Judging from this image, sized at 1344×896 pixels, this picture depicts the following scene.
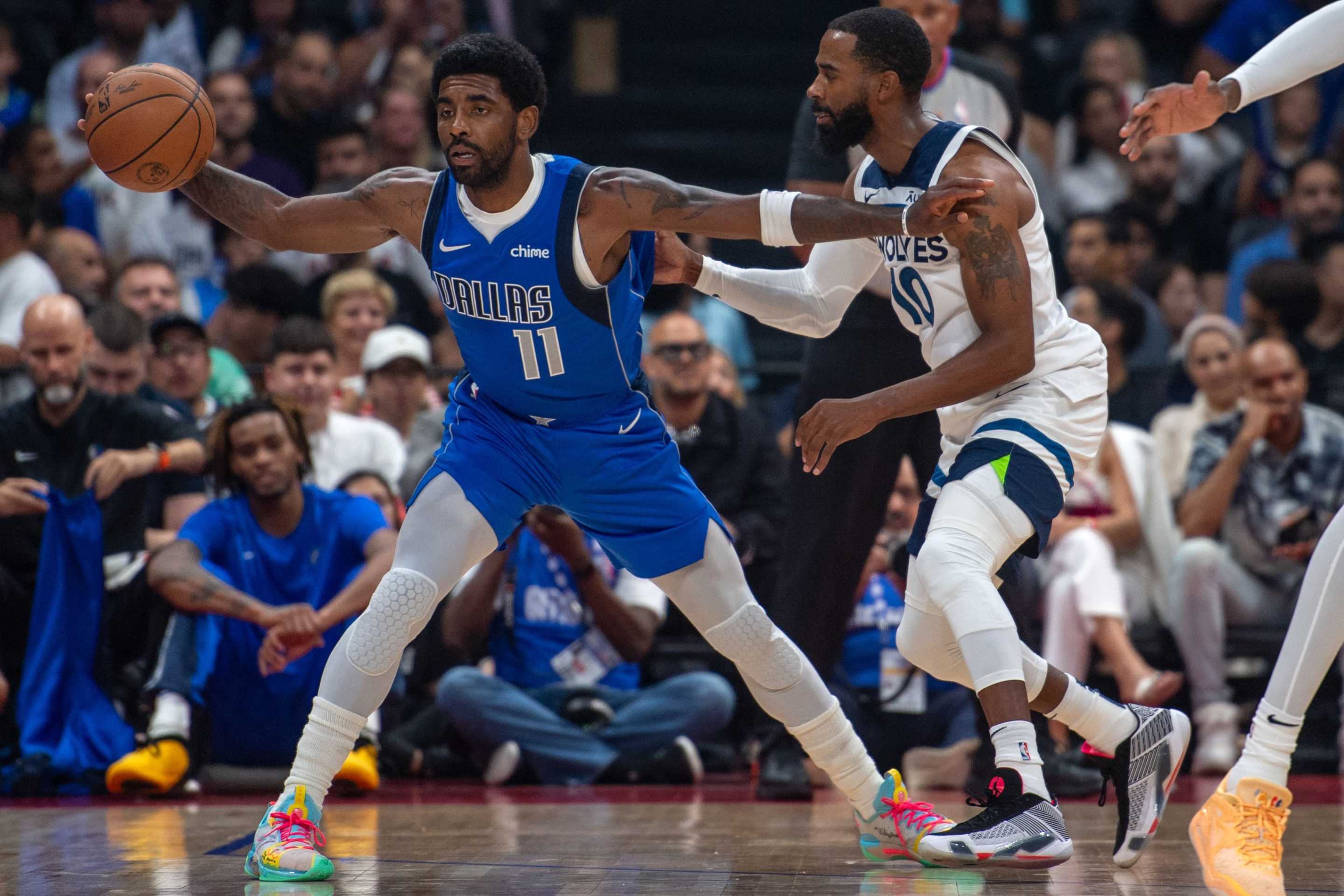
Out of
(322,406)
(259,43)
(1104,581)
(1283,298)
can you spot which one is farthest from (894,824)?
(259,43)

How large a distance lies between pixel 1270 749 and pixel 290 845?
2.22m

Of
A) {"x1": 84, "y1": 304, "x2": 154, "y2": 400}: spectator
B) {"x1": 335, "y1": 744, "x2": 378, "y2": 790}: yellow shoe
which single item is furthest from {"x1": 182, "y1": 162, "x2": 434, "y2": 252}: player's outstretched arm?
{"x1": 84, "y1": 304, "x2": 154, "y2": 400}: spectator

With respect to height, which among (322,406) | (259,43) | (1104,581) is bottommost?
(1104,581)

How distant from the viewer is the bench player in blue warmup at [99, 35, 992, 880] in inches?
154

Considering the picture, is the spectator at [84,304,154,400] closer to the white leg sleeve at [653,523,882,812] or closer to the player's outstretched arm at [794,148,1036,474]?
the white leg sleeve at [653,523,882,812]

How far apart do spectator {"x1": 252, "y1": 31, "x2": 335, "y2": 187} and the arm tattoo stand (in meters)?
6.42

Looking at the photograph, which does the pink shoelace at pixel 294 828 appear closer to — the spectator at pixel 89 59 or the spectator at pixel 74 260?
the spectator at pixel 74 260

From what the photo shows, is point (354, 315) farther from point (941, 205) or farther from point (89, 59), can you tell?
point (941, 205)

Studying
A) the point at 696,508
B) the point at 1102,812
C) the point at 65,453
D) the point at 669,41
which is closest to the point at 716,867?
the point at 696,508

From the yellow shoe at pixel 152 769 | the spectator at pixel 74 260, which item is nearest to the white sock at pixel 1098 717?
the yellow shoe at pixel 152 769

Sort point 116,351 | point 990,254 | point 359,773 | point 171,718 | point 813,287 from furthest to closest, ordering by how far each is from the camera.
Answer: point 116,351 < point 171,718 < point 359,773 < point 813,287 < point 990,254

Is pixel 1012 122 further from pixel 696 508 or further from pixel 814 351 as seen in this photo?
pixel 696 508

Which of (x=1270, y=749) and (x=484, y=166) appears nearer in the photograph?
(x=1270, y=749)

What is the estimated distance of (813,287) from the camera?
446 centimetres
